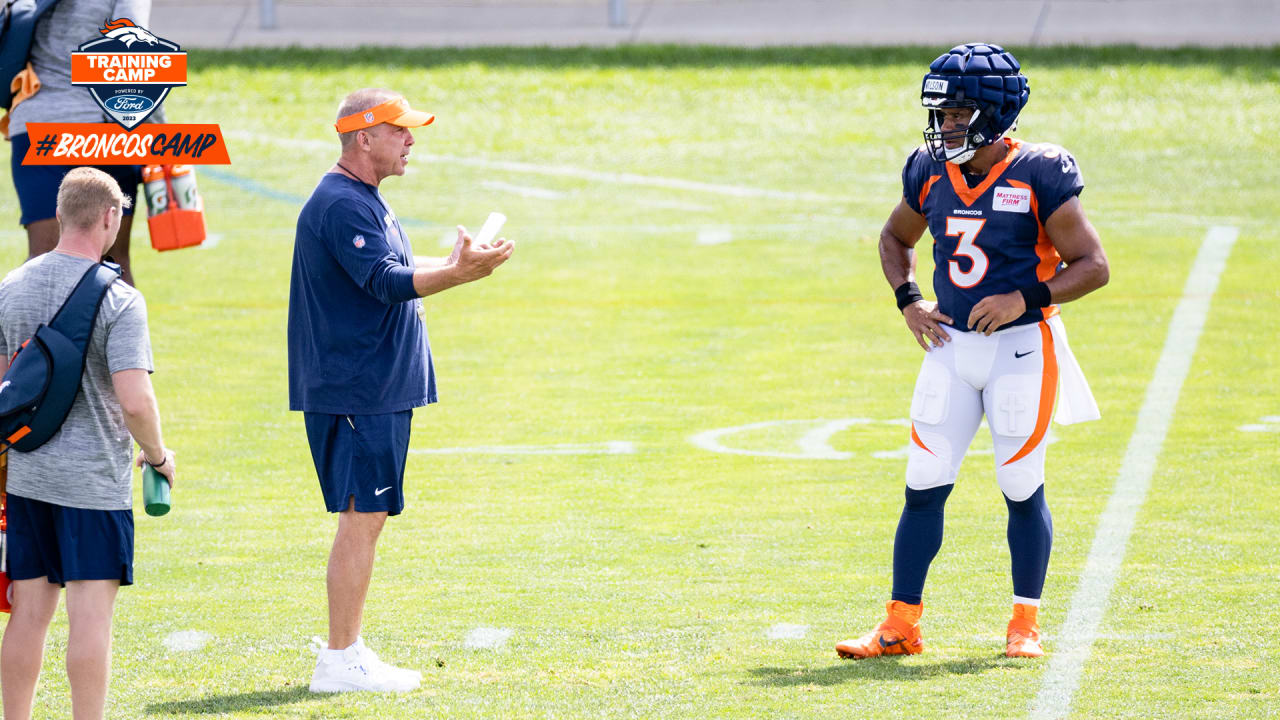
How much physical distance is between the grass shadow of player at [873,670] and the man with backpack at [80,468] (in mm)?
2096

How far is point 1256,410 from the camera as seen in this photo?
10.4 metres

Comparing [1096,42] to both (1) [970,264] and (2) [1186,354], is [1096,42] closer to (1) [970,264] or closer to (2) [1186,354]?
(2) [1186,354]

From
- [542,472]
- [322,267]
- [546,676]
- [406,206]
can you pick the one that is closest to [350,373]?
[322,267]

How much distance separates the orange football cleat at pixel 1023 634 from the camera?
6.00 metres

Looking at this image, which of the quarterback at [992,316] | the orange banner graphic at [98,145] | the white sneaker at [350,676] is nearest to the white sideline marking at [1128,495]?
the quarterback at [992,316]

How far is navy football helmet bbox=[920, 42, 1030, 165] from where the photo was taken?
19.7 feet

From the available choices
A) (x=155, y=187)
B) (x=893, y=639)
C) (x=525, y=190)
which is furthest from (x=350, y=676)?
(x=525, y=190)

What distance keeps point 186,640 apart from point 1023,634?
2.93 m

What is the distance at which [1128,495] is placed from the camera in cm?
851

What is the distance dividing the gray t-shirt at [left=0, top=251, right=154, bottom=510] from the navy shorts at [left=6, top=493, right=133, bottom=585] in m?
0.04

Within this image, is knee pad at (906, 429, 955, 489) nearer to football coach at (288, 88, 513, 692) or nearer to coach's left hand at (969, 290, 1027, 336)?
coach's left hand at (969, 290, 1027, 336)

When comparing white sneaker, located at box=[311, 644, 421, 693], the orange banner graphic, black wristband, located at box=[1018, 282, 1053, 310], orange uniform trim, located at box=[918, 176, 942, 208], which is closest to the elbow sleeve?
white sneaker, located at box=[311, 644, 421, 693]

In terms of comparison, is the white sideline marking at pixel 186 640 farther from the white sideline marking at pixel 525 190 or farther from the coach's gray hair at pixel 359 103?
the white sideline marking at pixel 525 190

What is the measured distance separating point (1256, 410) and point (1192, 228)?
6.80 meters
